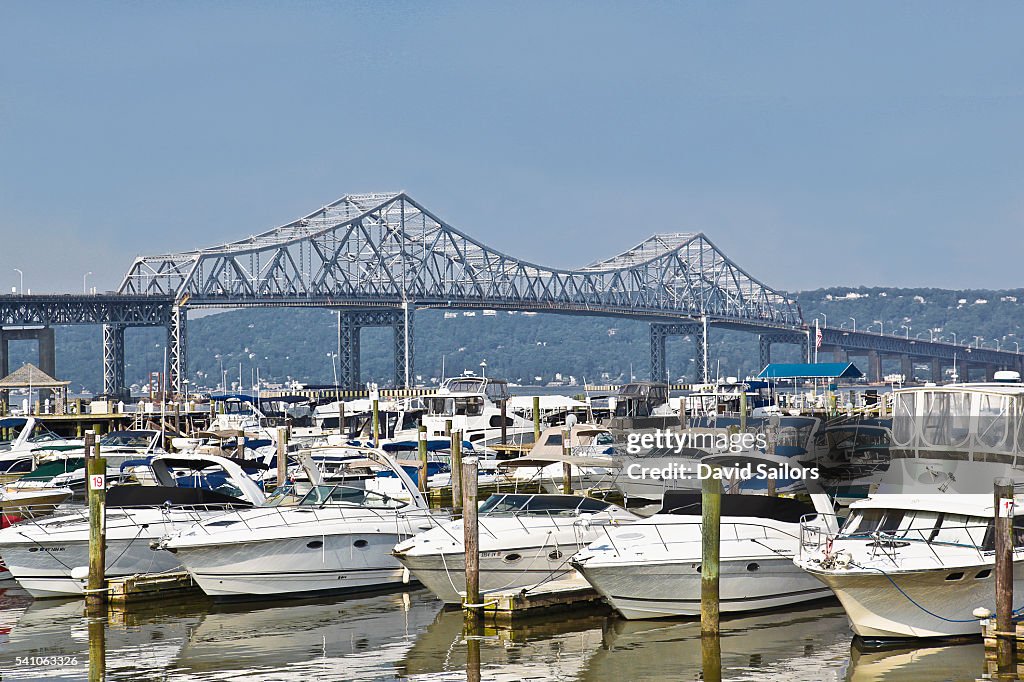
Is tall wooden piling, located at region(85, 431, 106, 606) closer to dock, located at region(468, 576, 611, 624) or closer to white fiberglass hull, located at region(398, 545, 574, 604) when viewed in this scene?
white fiberglass hull, located at region(398, 545, 574, 604)

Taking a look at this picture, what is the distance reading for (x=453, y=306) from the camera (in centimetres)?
13438

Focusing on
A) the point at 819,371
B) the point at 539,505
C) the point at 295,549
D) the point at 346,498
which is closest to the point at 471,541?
the point at 539,505

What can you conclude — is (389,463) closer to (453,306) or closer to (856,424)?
Result: (856,424)

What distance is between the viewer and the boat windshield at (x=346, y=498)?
2306 centimetres

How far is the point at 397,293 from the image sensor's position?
140250 millimetres

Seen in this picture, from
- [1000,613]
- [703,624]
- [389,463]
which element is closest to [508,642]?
[703,624]

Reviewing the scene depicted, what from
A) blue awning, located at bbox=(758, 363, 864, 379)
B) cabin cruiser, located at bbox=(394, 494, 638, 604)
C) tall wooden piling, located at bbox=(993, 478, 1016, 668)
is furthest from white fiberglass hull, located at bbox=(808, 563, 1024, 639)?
blue awning, located at bbox=(758, 363, 864, 379)

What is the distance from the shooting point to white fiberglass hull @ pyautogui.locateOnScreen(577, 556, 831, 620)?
18.2 m

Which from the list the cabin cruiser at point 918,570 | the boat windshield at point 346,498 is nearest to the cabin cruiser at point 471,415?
the boat windshield at point 346,498

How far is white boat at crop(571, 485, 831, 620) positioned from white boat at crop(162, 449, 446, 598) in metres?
4.25

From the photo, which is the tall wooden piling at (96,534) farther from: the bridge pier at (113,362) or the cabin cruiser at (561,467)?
the bridge pier at (113,362)

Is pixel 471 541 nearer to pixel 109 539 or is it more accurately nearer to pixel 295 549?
pixel 295 549

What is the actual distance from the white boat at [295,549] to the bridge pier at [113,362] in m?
89.3

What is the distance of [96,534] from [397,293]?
12029 centimetres
